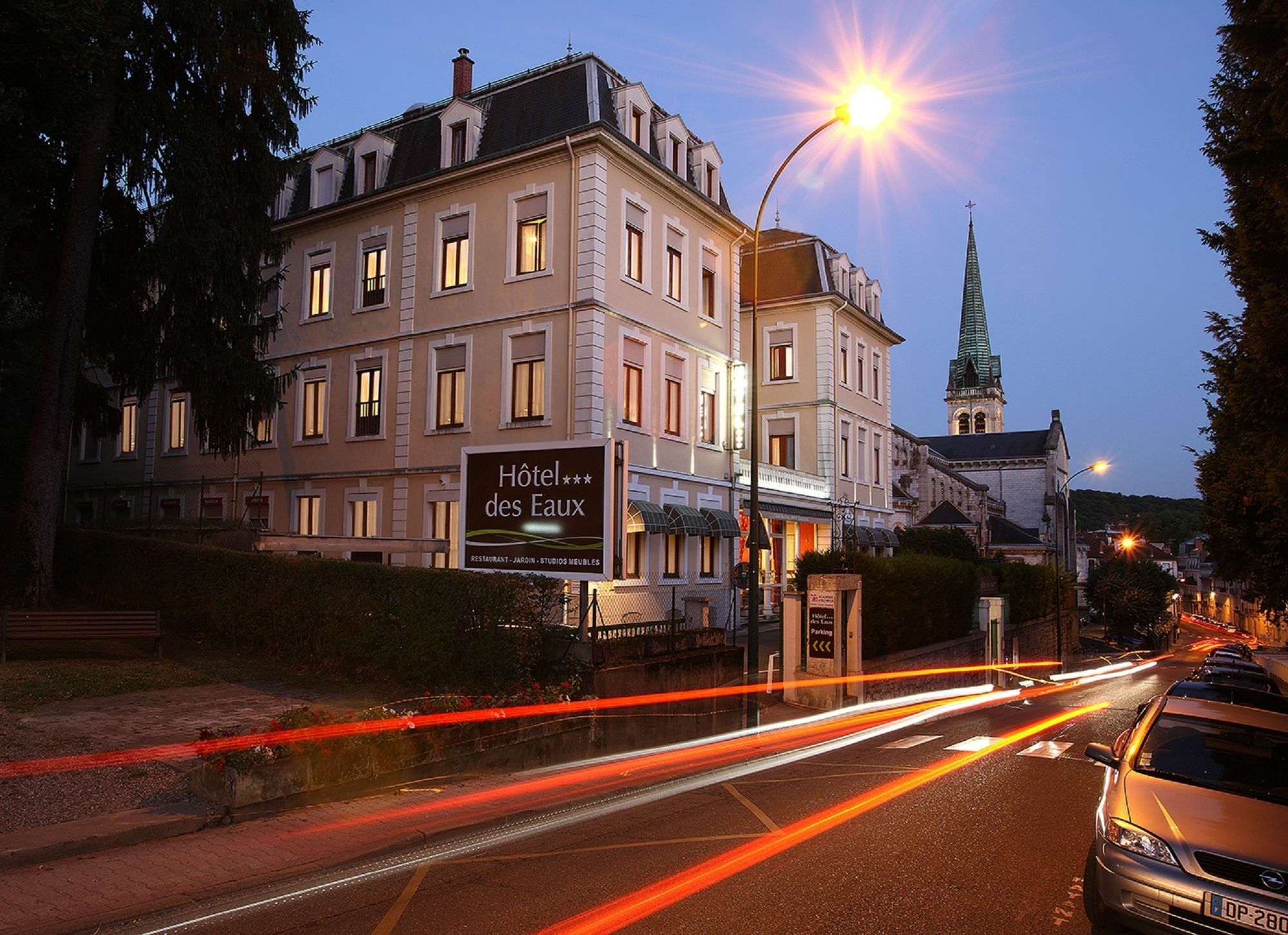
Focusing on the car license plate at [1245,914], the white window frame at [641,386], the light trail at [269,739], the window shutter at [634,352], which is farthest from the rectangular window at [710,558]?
the car license plate at [1245,914]

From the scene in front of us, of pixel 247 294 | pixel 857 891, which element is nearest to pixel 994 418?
pixel 247 294

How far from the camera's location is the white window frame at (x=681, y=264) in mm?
26422

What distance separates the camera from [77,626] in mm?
14227

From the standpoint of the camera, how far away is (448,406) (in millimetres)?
25828

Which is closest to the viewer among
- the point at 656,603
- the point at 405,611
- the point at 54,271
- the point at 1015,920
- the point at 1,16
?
the point at 1015,920

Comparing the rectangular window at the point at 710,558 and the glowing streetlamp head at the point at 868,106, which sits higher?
the glowing streetlamp head at the point at 868,106

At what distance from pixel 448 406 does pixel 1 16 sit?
13.5 meters

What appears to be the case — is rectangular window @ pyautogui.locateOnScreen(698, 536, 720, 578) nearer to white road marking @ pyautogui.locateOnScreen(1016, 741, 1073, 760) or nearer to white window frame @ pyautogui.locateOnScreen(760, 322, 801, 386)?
white window frame @ pyautogui.locateOnScreen(760, 322, 801, 386)

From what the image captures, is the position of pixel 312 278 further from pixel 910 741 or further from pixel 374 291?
pixel 910 741

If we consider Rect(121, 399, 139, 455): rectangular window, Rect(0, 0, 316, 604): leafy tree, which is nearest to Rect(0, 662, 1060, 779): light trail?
Rect(0, 0, 316, 604): leafy tree

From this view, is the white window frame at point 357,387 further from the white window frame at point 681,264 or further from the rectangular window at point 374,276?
the white window frame at point 681,264

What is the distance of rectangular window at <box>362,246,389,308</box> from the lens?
27.4 meters

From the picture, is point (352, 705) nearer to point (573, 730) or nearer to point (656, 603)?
point (573, 730)

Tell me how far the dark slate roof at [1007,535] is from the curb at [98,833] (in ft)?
262
